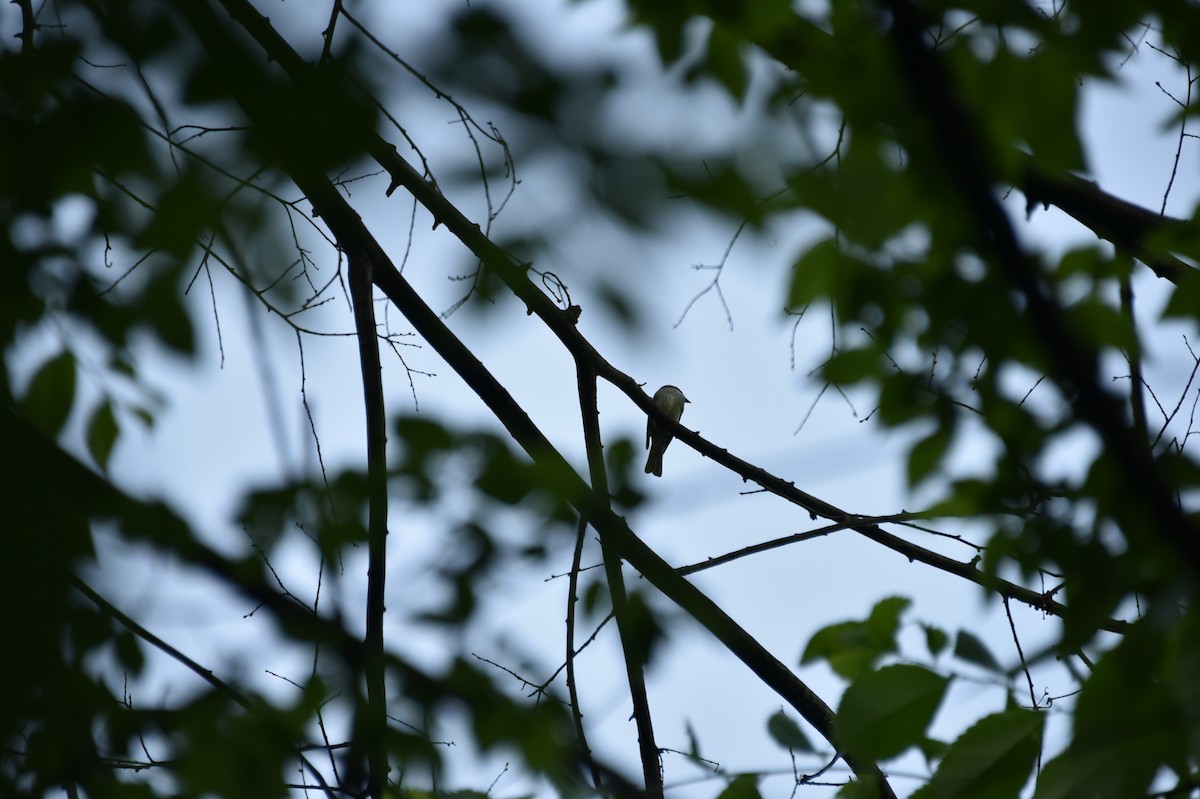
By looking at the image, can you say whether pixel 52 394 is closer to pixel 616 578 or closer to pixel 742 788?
pixel 616 578

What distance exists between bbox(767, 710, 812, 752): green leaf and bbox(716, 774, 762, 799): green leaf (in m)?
0.22

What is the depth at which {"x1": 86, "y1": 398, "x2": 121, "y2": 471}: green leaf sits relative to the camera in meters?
2.13

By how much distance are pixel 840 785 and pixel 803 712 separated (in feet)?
2.30

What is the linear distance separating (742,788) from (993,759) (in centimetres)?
50

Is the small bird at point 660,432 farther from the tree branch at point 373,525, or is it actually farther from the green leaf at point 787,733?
the green leaf at point 787,733

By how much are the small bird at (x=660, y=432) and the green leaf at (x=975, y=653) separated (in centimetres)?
496

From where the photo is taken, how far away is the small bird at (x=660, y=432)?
7807 millimetres

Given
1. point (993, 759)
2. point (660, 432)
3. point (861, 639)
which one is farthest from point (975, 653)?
point (660, 432)

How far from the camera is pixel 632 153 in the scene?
59.3 inches

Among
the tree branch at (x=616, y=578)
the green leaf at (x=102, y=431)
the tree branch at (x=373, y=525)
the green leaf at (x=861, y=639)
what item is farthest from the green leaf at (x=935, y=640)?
the green leaf at (x=102, y=431)

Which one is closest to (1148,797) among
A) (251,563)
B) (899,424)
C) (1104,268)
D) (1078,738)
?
(1078,738)

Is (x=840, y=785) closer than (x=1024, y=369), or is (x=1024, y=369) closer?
(x=1024, y=369)

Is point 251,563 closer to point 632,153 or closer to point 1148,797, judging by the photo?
point 632,153

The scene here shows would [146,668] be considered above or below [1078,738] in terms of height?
above
